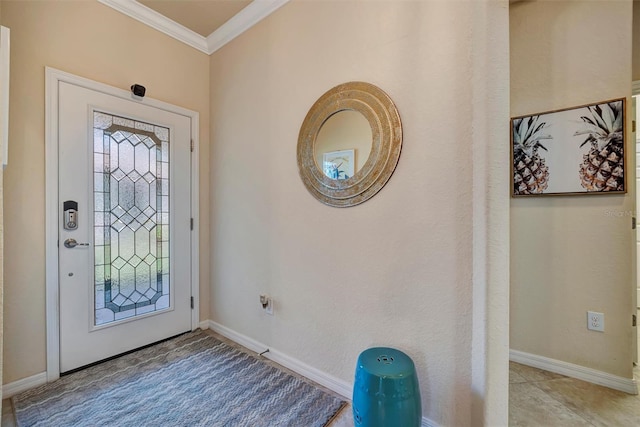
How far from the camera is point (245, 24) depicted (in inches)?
90.7

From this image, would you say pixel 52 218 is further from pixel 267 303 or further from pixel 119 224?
pixel 267 303

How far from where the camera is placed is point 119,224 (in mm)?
2102

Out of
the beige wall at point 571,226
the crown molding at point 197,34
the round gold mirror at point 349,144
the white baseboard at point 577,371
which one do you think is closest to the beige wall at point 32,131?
the crown molding at point 197,34

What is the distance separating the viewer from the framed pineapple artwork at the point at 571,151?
1.72 meters

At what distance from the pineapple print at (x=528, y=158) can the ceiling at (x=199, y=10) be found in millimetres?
2294

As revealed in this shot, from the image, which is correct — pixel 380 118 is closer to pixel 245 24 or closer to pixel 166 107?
pixel 245 24

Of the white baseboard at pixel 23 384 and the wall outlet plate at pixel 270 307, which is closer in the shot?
the white baseboard at pixel 23 384

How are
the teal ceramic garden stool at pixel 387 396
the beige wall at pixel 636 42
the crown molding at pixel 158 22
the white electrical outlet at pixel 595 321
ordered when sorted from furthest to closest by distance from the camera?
the crown molding at pixel 158 22, the beige wall at pixel 636 42, the white electrical outlet at pixel 595 321, the teal ceramic garden stool at pixel 387 396

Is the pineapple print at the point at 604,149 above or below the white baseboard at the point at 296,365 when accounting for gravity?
above

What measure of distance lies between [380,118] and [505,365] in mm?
1344

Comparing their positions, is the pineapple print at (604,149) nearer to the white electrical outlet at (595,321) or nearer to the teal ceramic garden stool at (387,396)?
A: the white electrical outlet at (595,321)

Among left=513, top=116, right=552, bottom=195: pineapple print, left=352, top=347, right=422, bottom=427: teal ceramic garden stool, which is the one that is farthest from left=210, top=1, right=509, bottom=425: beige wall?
left=513, top=116, right=552, bottom=195: pineapple print

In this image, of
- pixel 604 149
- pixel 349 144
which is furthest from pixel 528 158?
pixel 349 144

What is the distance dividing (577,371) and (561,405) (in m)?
0.40
